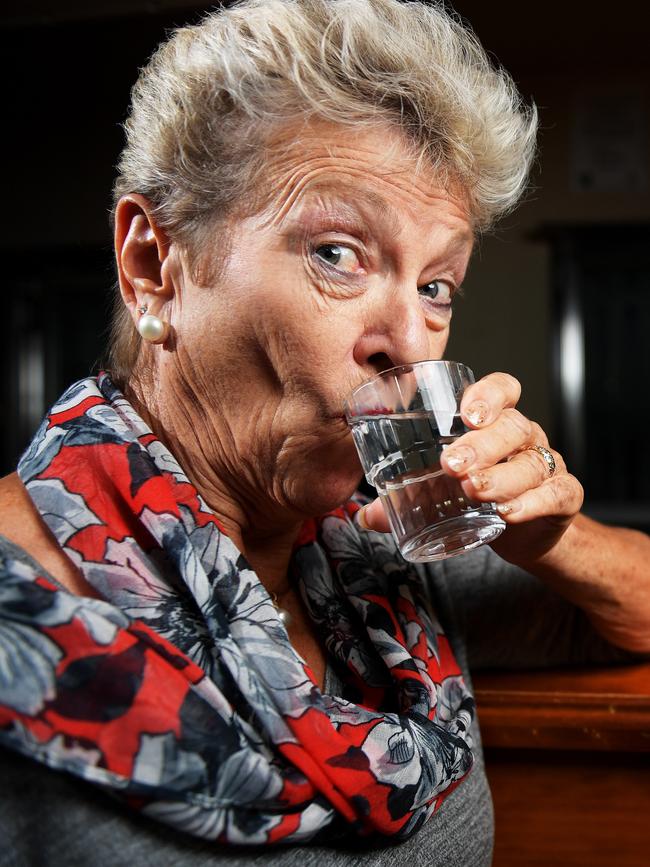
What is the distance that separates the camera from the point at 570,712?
1103 mm

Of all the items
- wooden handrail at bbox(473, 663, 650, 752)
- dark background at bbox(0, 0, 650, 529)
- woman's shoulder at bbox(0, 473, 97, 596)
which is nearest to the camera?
woman's shoulder at bbox(0, 473, 97, 596)

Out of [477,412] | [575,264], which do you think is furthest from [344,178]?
[575,264]

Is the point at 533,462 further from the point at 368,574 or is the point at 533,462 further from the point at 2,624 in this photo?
the point at 2,624

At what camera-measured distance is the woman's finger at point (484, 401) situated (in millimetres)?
843

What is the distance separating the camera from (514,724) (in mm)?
1124

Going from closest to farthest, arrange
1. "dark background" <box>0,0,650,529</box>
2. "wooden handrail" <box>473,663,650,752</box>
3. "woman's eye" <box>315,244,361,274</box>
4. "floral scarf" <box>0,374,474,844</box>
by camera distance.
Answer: "floral scarf" <box>0,374,474,844</box>, "woman's eye" <box>315,244,361,274</box>, "wooden handrail" <box>473,663,650,752</box>, "dark background" <box>0,0,650,529</box>

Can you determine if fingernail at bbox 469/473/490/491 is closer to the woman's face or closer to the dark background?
the woman's face

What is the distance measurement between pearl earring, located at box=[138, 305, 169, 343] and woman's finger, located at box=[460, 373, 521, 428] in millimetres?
324

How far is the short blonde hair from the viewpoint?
90cm

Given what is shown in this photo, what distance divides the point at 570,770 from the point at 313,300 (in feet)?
2.15

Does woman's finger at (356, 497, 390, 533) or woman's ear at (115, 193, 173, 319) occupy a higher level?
woman's ear at (115, 193, 173, 319)

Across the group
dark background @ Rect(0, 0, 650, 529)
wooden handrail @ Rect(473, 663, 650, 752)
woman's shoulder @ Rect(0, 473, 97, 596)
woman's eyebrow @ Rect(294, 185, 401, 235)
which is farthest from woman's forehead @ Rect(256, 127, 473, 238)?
dark background @ Rect(0, 0, 650, 529)

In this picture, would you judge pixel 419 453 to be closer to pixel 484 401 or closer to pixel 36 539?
pixel 484 401

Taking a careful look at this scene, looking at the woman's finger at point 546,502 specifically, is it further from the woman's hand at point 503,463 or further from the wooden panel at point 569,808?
the wooden panel at point 569,808
